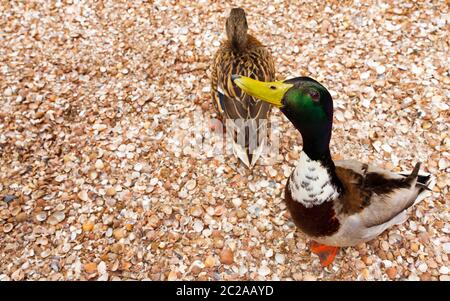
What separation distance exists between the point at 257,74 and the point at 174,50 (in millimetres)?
1095

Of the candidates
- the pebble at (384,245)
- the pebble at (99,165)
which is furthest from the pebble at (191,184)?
the pebble at (384,245)

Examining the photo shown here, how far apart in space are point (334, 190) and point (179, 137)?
1.43 meters

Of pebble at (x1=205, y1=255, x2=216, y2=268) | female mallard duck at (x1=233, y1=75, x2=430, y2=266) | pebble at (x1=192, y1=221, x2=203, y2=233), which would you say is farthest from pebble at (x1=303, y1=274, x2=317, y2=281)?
pebble at (x1=192, y1=221, x2=203, y2=233)

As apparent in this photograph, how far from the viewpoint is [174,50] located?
147 inches

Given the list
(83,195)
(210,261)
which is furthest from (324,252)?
(83,195)

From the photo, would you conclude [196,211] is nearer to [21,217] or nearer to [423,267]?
[21,217]

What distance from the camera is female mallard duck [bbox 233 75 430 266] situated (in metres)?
1.96

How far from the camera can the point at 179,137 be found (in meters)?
3.24

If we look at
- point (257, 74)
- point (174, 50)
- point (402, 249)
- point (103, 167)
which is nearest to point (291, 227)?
point (402, 249)

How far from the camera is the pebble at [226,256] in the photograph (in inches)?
105

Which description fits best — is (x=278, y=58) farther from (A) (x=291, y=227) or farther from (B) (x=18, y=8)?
(B) (x=18, y=8)

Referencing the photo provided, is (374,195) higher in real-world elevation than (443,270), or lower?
higher

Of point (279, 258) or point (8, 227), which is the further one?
point (8, 227)

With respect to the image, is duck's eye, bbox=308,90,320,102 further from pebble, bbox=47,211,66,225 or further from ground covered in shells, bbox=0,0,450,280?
pebble, bbox=47,211,66,225
